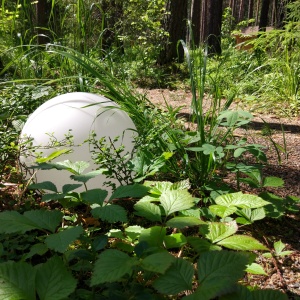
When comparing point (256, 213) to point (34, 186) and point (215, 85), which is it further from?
point (34, 186)

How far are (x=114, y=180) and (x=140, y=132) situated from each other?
0.35 meters

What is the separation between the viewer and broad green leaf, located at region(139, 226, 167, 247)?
1657mm

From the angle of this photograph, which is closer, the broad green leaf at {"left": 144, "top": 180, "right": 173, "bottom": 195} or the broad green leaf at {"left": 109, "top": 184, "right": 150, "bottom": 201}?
the broad green leaf at {"left": 109, "top": 184, "right": 150, "bottom": 201}

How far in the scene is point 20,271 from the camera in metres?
1.33

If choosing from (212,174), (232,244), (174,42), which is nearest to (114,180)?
(212,174)

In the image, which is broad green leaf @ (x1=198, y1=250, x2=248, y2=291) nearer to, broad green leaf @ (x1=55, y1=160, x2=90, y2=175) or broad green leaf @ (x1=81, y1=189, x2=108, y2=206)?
broad green leaf @ (x1=81, y1=189, x2=108, y2=206)

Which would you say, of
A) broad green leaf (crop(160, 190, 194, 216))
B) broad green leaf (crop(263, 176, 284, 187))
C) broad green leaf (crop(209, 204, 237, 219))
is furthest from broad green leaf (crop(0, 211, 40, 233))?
broad green leaf (crop(263, 176, 284, 187))

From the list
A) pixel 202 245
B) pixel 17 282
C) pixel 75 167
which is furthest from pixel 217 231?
pixel 17 282

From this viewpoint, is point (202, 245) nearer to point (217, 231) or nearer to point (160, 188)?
Answer: point (217, 231)

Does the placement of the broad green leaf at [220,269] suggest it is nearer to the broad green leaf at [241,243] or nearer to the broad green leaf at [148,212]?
the broad green leaf at [241,243]

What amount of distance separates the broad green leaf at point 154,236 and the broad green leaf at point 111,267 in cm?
27

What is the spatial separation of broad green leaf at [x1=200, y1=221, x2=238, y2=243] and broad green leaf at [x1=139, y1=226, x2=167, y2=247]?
19cm

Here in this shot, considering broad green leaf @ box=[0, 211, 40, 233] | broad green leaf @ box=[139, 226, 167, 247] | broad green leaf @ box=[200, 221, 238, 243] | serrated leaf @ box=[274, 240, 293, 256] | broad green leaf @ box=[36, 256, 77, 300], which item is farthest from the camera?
serrated leaf @ box=[274, 240, 293, 256]

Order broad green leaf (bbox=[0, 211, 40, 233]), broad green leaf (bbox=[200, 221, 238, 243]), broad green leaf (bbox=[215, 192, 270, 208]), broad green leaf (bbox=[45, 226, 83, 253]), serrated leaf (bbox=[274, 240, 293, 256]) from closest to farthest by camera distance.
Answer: broad green leaf (bbox=[45, 226, 83, 253]) < broad green leaf (bbox=[0, 211, 40, 233]) < broad green leaf (bbox=[200, 221, 238, 243]) < serrated leaf (bbox=[274, 240, 293, 256]) < broad green leaf (bbox=[215, 192, 270, 208])
